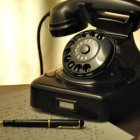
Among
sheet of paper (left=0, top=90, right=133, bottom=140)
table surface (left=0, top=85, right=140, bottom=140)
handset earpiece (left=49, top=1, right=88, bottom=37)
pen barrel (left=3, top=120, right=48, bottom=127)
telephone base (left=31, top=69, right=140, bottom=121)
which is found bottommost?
table surface (left=0, top=85, right=140, bottom=140)

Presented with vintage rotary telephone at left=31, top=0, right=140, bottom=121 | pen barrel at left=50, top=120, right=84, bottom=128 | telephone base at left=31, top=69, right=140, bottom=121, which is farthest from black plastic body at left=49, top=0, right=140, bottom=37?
pen barrel at left=50, top=120, right=84, bottom=128

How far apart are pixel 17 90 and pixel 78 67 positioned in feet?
0.78

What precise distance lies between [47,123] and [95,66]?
159 mm

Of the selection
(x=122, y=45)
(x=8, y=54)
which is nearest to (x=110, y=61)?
(x=122, y=45)

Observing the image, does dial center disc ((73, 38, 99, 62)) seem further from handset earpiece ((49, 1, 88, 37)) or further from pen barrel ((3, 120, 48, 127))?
pen barrel ((3, 120, 48, 127))

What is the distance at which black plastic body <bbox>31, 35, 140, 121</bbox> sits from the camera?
28.2 inches

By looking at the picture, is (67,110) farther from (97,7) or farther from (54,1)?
(54,1)

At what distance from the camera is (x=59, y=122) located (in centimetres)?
72

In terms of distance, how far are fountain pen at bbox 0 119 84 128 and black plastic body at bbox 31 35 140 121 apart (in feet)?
0.10

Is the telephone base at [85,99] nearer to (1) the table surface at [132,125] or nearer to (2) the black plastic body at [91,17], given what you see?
(1) the table surface at [132,125]

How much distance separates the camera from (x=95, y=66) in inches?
30.0

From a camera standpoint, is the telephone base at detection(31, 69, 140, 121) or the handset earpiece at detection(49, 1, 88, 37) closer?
the telephone base at detection(31, 69, 140, 121)

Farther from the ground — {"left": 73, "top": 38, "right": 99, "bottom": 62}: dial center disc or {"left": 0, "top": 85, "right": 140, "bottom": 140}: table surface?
{"left": 73, "top": 38, "right": 99, "bottom": 62}: dial center disc

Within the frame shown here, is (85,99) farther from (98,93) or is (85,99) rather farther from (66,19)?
(66,19)
